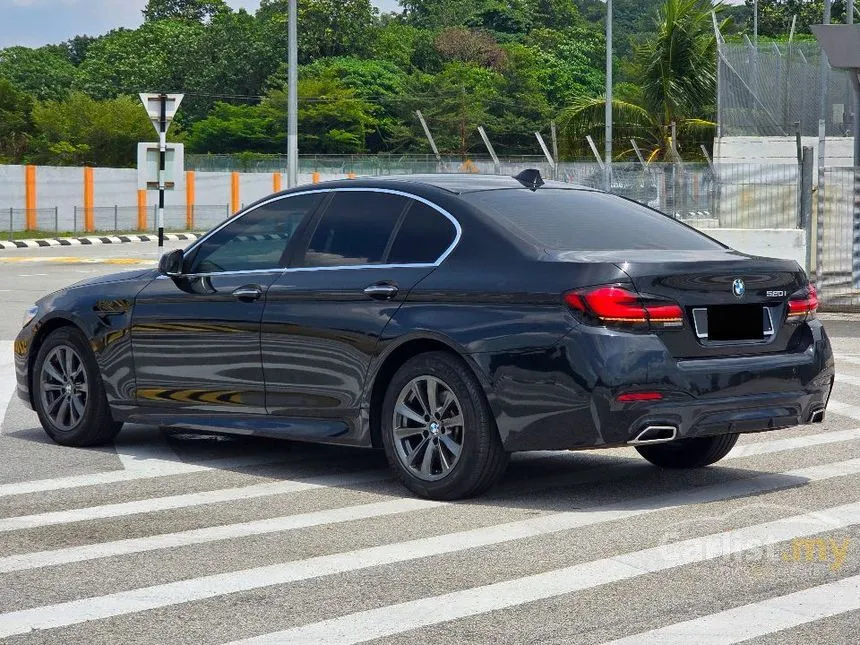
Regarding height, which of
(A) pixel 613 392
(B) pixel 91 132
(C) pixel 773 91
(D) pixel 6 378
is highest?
(B) pixel 91 132

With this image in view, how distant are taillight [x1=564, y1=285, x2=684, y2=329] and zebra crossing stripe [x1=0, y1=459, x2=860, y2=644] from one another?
33.8 inches

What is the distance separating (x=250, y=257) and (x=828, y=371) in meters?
3.03

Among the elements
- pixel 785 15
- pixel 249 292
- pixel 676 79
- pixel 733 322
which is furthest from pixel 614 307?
pixel 785 15

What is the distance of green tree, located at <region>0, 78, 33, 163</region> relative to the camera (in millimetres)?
86000

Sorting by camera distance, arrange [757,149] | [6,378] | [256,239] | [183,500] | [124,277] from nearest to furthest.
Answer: [183,500], [256,239], [124,277], [6,378], [757,149]

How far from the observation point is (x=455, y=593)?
556cm

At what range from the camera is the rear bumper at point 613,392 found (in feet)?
22.5

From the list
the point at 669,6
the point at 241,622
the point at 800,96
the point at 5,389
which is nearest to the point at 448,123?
the point at 669,6

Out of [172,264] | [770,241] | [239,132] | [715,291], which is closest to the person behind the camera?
[715,291]

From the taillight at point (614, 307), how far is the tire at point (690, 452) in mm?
1437

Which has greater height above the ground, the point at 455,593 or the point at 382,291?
the point at 382,291

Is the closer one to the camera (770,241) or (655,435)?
(655,435)

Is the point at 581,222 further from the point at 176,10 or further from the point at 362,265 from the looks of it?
the point at 176,10

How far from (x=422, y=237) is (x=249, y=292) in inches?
41.7
